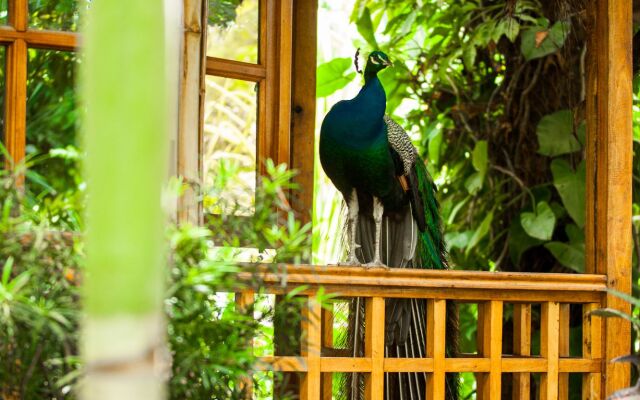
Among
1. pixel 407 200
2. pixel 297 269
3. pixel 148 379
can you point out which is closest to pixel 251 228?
pixel 297 269

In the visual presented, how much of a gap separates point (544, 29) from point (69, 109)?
2.69 metres

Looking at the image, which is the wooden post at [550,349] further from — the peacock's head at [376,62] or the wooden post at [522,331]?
the peacock's head at [376,62]

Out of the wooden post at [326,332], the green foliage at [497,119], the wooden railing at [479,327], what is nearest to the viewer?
the wooden railing at [479,327]

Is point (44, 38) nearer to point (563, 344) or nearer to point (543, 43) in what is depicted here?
point (563, 344)

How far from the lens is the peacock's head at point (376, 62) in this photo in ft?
11.5

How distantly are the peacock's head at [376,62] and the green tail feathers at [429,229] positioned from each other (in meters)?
0.39

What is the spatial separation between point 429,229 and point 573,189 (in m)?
0.94

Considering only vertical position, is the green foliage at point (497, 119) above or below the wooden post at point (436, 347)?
above

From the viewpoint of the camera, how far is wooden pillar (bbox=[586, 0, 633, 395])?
3283mm

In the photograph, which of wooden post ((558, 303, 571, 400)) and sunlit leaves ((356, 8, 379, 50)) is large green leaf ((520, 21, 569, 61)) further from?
wooden post ((558, 303, 571, 400))

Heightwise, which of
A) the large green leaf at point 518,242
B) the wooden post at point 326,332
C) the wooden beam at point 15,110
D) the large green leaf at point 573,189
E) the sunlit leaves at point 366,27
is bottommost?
the wooden post at point 326,332

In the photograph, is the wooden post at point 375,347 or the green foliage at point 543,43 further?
the green foliage at point 543,43

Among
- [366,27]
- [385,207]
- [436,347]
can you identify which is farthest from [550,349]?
[366,27]

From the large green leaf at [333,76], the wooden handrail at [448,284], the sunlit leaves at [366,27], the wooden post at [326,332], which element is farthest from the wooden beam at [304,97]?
the sunlit leaves at [366,27]
